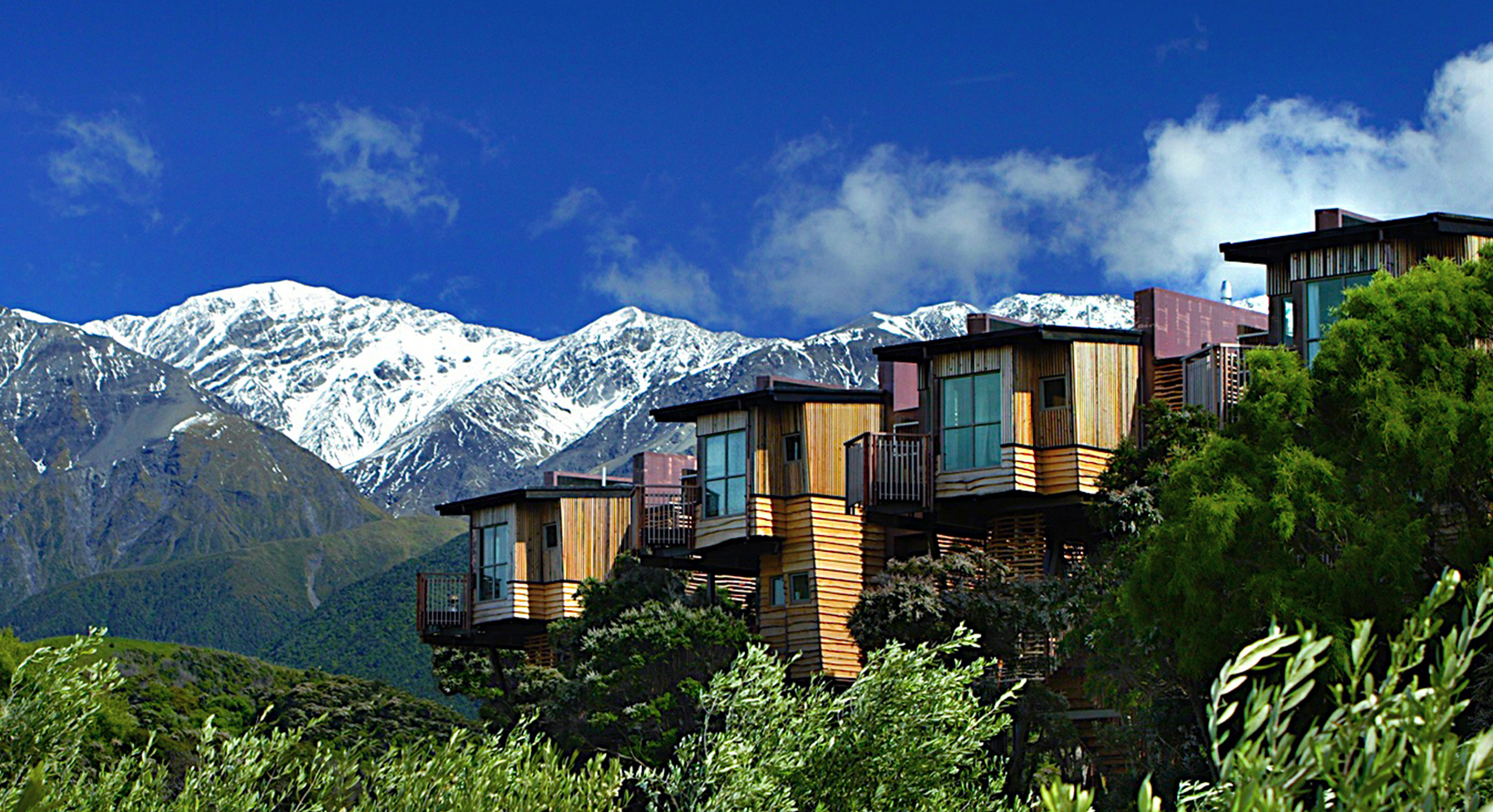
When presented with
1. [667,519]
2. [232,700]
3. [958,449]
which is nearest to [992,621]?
[958,449]

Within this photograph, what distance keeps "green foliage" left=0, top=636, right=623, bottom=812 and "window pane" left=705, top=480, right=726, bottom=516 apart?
26102 millimetres

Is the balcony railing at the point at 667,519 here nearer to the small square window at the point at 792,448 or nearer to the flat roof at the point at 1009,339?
the small square window at the point at 792,448

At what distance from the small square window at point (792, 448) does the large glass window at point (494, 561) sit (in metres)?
13.6

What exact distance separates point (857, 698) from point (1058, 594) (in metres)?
17.8

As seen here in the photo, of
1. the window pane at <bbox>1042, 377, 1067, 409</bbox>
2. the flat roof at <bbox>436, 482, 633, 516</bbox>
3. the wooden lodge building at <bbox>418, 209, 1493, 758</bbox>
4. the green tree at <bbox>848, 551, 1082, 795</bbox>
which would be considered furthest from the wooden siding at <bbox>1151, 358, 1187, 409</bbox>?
the flat roof at <bbox>436, 482, 633, 516</bbox>

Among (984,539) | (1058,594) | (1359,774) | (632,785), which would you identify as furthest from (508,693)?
(1359,774)

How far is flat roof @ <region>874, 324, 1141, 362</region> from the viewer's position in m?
42.2

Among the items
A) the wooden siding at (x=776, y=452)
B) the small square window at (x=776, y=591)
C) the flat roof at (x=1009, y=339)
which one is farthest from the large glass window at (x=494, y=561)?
the flat roof at (x=1009, y=339)

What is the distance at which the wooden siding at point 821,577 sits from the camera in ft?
146

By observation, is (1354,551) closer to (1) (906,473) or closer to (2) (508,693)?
(1) (906,473)

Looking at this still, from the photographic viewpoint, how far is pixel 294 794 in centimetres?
2134

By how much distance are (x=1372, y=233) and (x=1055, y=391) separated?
7764 millimetres

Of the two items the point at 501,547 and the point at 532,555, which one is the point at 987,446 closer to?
the point at 532,555

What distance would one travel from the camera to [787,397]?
151ft
